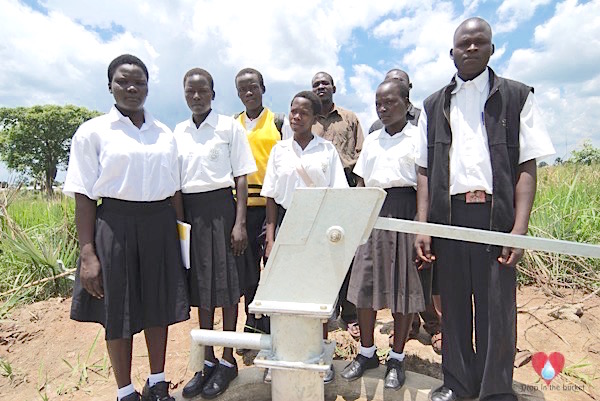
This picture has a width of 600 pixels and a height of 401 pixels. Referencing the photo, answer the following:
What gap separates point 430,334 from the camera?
10.9 feet

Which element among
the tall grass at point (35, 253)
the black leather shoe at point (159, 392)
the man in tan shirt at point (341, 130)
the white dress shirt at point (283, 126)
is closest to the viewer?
the black leather shoe at point (159, 392)

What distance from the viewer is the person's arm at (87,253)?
A: 6.70 ft

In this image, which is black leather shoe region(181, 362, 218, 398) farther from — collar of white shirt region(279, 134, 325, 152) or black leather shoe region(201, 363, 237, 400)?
collar of white shirt region(279, 134, 325, 152)

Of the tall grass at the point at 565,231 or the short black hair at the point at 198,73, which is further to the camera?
the tall grass at the point at 565,231

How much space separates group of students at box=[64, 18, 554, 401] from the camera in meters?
2.00

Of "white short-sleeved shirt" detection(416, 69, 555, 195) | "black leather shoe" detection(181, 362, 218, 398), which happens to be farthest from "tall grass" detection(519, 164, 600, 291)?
"black leather shoe" detection(181, 362, 218, 398)

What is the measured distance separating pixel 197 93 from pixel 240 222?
84cm

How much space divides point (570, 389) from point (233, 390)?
209 cm

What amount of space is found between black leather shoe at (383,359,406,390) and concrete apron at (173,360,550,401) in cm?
3

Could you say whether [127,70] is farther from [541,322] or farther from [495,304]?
[541,322]

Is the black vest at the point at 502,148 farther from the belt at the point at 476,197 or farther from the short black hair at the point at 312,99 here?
the short black hair at the point at 312,99

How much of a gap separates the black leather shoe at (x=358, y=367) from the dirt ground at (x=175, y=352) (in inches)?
19.2

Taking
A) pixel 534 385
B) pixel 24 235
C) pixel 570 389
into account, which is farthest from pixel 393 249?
pixel 24 235

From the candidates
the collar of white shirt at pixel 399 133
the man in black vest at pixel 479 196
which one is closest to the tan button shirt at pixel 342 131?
the collar of white shirt at pixel 399 133
